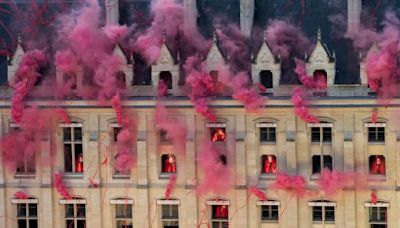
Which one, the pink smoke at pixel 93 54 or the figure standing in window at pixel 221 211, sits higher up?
the pink smoke at pixel 93 54

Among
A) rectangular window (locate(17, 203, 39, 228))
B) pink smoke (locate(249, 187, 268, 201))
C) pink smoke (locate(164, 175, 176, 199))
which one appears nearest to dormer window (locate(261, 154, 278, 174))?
pink smoke (locate(249, 187, 268, 201))

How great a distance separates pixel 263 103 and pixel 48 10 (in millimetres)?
14876

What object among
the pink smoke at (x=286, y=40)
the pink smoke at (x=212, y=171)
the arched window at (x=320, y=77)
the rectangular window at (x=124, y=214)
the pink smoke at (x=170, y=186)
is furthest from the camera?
the rectangular window at (x=124, y=214)

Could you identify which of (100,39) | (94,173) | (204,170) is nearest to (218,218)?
(204,170)

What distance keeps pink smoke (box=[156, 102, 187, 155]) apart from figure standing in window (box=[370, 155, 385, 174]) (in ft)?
33.1

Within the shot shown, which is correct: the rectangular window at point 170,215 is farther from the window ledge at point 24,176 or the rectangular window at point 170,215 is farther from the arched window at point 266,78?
the arched window at point 266,78

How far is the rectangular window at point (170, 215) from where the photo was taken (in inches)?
2739

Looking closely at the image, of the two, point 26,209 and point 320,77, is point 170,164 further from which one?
point 320,77

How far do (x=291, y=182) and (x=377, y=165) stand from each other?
4607 mm

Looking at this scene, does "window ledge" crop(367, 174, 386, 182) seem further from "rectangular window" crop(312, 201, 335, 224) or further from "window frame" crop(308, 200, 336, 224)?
"rectangular window" crop(312, 201, 335, 224)

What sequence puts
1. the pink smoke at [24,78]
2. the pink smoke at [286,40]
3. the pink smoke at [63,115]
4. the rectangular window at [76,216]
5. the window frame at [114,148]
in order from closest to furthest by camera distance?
the pink smoke at [286,40]
the pink smoke at [24,78]
the pink smoke at [63,115]
the window frame at [114,148]
the rectangular window at [76,216]

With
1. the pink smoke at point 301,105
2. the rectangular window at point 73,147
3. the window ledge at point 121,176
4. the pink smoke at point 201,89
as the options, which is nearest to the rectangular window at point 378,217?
the pink smoke at point 301,105

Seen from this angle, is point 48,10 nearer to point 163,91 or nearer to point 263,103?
point 163,91

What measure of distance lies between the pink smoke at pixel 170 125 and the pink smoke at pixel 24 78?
24.0ft
